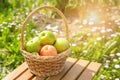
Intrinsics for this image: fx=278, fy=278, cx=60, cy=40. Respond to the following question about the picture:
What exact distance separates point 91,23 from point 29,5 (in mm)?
1158

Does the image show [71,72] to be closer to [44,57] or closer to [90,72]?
[90,72]

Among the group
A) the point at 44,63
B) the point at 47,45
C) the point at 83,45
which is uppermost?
the point at 47,45

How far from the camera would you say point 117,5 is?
446 cm

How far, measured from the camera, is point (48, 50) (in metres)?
2.19

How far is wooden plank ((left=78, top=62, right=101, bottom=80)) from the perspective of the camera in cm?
235

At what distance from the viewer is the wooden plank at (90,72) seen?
235 cm

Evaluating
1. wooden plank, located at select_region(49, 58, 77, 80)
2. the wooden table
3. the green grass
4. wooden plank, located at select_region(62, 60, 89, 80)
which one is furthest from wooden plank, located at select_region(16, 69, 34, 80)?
the green grass

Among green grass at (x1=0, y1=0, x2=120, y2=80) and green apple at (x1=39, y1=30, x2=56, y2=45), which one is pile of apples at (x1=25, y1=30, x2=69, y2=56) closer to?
green apple at (x1=39, y1=30, x2=56, y2=45)

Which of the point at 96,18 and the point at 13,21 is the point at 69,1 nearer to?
the point at 96,18

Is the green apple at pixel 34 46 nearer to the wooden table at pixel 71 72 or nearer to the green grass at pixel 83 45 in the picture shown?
the wooden table at pixel 71 72

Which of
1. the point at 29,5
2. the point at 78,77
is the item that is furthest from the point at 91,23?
the point at 78,77

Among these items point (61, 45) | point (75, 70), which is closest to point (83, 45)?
point (75, 70)

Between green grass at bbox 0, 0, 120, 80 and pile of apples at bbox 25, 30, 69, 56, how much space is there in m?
0.83

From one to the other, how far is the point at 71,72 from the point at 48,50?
0.35m
